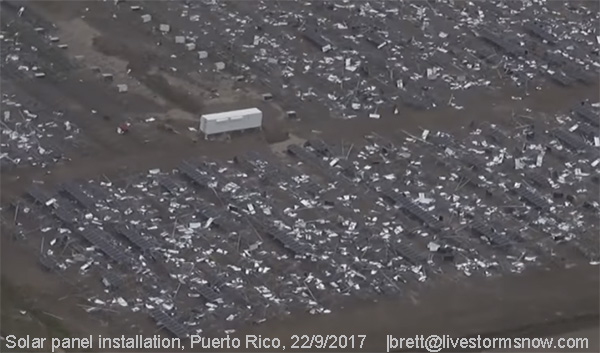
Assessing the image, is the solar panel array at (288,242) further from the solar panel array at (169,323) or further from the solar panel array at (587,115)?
the solar panel array at (587,115)

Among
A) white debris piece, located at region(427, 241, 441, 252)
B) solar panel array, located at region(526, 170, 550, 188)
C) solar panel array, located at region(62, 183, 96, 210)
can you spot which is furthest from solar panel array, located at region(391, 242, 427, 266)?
solar panel array, located at region(62, 183, 96, 210)

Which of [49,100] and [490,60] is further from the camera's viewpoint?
[490,60]

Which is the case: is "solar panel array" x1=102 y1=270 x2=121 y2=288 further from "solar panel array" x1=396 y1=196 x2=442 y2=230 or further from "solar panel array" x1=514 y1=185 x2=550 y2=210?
"solar panel array" x1=514 y1=185 x2=550 y2=210

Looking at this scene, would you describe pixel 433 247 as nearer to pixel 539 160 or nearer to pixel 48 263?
pixel 539 160

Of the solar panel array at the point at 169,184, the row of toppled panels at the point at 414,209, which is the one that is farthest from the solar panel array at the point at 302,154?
the solar panel array at the point at 169,184

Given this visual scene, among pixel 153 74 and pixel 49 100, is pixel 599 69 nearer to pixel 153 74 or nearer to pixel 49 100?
pixel 153 74

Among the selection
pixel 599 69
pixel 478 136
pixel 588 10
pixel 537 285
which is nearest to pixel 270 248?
pixel 537 285

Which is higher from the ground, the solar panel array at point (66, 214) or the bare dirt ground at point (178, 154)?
the solar panel array at point (66, 214)

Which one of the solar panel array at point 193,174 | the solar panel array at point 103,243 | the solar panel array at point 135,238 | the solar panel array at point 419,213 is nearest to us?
the solar panel array at point 103,243
